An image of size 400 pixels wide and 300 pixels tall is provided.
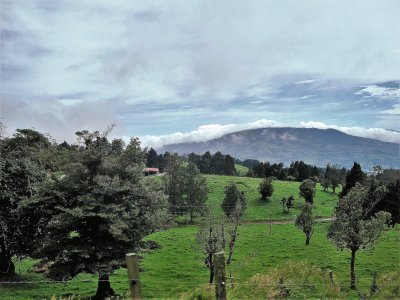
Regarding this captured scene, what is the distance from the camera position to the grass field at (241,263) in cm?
3405

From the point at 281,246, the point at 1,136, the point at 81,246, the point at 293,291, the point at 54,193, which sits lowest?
the point at 281,246

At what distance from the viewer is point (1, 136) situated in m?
29.2

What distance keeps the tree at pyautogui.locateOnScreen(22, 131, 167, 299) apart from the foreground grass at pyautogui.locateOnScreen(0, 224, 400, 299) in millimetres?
2568

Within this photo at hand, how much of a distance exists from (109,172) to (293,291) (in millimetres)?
15364

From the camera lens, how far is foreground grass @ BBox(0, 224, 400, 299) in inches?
1367

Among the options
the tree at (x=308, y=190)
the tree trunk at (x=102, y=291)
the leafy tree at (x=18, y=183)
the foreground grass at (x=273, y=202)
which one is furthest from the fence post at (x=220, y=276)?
the tree at (x=308, y=190)

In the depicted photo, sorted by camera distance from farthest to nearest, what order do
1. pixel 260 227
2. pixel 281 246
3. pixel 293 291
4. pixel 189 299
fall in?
pixel 260 227
pixel 281 246
pixel 293 291
pixel 189 299

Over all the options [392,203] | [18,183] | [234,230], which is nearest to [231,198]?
[392,203]

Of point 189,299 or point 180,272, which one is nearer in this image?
point 189,299

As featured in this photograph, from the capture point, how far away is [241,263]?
49.6 m

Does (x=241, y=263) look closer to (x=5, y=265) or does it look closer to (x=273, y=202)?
(x=5, y=265)

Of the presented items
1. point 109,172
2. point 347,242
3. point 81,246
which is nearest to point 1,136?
point 109,172

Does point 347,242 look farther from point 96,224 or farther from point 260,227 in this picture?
point 260,227

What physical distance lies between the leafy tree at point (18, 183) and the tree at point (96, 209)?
407 centimetres
